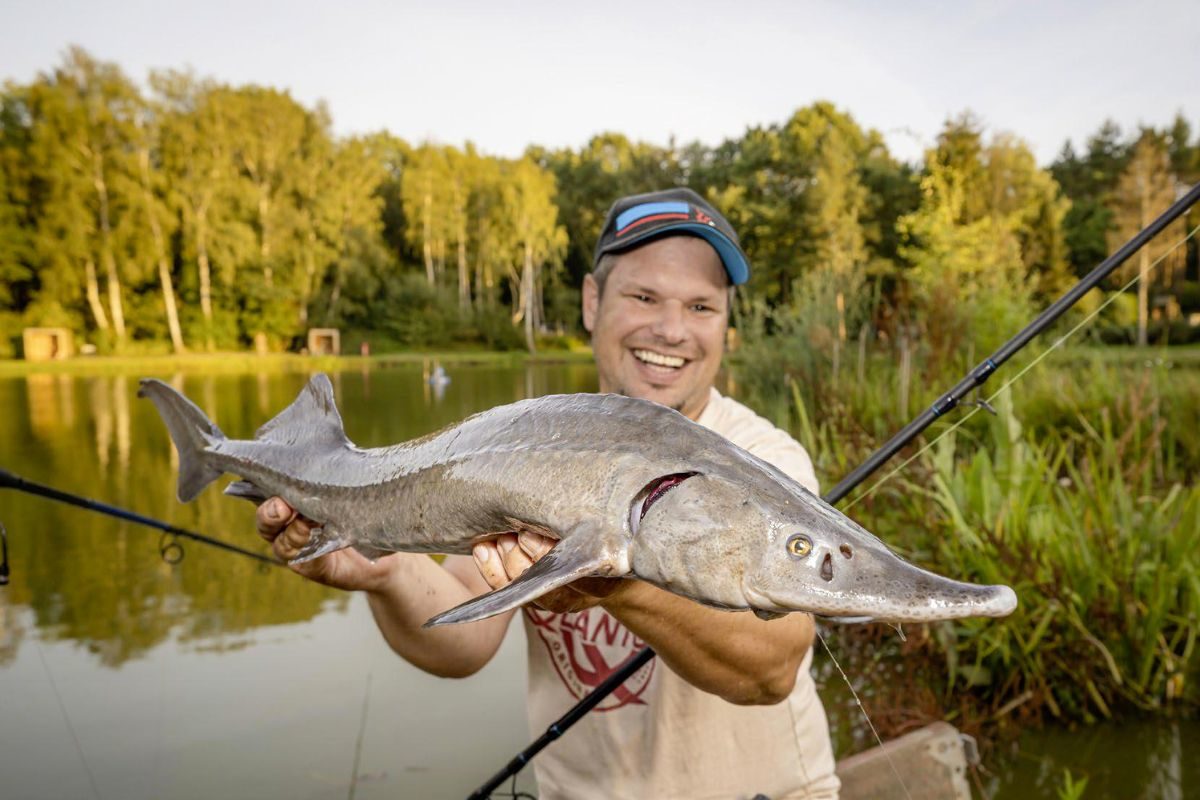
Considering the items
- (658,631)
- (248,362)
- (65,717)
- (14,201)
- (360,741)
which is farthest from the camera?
(14,201)

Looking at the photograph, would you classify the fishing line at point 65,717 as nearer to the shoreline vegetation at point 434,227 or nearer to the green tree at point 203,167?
the shoreline vegetation at point 434,227

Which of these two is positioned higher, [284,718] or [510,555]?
[510,555]

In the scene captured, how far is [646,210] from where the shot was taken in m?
2.55

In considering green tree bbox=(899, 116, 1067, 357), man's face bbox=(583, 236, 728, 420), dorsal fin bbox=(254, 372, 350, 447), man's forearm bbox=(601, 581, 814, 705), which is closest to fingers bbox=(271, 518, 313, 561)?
dorsal fin bbox=(254, 372, 350, 447)

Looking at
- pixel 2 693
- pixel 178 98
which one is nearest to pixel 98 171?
pixel 178 98

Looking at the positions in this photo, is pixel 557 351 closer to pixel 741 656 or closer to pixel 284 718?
pixel 284 718

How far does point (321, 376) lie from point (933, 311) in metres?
5.92

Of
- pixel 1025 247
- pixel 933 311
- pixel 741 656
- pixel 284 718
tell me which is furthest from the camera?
pixel 1025 247

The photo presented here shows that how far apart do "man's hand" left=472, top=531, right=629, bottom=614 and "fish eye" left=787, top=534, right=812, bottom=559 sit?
1.27 ft

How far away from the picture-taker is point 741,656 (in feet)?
5.42

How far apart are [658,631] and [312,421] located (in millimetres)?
1155

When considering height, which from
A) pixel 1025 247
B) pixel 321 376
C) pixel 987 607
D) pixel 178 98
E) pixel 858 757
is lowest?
pixel 858 757

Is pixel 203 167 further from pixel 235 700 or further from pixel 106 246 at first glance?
pixel 235 700

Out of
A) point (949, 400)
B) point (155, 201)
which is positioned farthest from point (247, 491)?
point (155, 201)
